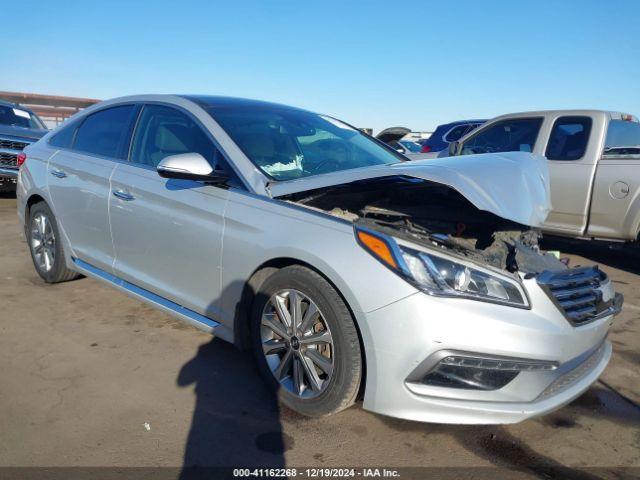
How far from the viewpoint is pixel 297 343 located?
2.64 m

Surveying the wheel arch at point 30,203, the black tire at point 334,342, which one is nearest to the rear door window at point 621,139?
the black tire at point 334,342

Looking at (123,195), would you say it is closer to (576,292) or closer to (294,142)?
(294,142)

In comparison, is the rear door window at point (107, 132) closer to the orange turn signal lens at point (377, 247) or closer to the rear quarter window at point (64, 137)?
the rear quarter window at point (64, 137)

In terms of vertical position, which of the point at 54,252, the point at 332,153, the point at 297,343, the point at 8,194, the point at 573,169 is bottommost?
the point at 8,194

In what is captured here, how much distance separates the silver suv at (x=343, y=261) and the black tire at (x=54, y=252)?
1.82 ft

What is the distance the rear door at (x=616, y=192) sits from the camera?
5.43m

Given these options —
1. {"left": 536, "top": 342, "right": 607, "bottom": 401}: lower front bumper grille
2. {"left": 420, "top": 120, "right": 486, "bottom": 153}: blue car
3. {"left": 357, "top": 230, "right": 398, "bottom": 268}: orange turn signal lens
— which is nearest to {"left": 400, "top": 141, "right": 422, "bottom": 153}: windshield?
{"left": 420, "top": 120, "right": 486, "bottom": 153}: blue car

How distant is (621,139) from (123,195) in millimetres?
5434

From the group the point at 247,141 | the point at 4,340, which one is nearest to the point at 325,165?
the point at 247,141

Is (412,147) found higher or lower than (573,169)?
lower

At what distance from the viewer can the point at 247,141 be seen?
320 centimetres

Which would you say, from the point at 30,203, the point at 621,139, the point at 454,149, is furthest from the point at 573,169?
the point at 30,203

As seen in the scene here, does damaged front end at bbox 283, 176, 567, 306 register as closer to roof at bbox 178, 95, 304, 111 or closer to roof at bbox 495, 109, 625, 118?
roof at bbox 178, 95, 304, 111

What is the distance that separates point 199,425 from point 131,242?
1.48 meters
